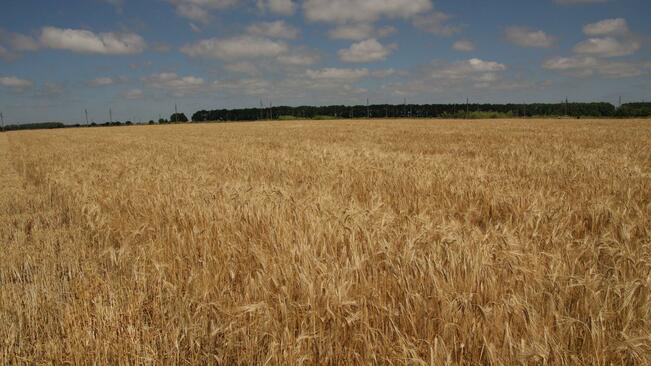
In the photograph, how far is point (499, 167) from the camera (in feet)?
24.6

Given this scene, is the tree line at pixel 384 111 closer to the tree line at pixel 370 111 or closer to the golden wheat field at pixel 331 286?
the tree line at pixel 370 111

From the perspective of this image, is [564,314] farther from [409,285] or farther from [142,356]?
[142,356]

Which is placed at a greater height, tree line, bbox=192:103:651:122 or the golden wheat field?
tree line, bbox=192:103:651:122

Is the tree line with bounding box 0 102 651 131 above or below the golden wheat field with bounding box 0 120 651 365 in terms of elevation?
above

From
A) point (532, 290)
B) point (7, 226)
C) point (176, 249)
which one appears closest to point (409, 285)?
point (532, 290)

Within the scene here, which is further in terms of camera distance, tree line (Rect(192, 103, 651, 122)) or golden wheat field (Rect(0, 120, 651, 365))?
tree line (Rect(192, 103, 651, 122))

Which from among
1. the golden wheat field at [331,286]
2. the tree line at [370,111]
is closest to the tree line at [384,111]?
the tree line at [370,111]

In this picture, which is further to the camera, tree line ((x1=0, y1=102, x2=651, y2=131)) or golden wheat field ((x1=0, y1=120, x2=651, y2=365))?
tree line ((x1=0, y1=102, x2=651, y2=131))

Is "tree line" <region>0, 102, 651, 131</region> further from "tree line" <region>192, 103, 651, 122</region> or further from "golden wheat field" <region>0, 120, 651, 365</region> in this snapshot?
"golden wheat field" <region>0, 120, 651, 365</region>

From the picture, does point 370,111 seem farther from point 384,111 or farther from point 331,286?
point 331,286

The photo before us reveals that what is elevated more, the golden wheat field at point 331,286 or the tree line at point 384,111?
the tree line at point 384,111

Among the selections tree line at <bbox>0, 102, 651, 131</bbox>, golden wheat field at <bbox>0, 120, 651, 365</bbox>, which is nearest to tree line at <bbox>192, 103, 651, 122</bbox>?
tree line at <bbox>0, 102, 651, 131</bbox>

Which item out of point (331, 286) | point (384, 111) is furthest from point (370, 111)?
point (331, 286)

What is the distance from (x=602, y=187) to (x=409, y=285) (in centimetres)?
441
